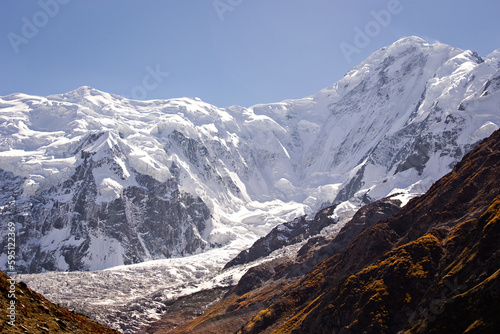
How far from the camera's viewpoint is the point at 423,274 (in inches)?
2852

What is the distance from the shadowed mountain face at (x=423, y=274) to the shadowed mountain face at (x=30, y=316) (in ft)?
139

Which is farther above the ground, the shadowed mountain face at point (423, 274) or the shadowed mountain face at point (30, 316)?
the shadowed mountain face at point (30, 316)

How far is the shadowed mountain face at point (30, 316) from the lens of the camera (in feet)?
117

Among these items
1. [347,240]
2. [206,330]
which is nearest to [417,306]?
[206,330]

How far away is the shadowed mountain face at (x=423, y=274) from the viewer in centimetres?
5569

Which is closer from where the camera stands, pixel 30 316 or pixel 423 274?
pixel 30 316

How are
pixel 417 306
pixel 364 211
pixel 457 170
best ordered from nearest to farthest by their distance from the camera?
pixel 417 306 < pixel 457 170 < pixel 364 211

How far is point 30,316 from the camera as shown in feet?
131

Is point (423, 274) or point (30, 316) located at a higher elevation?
point (30, 316)

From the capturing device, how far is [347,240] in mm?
169000

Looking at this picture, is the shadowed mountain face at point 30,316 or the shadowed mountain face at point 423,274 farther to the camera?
the shadowed mountain face at point 423,274

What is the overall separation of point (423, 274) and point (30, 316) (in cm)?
5738

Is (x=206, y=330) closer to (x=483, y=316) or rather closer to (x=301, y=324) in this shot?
(x=301, y=324)

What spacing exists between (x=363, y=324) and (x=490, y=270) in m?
22.7
